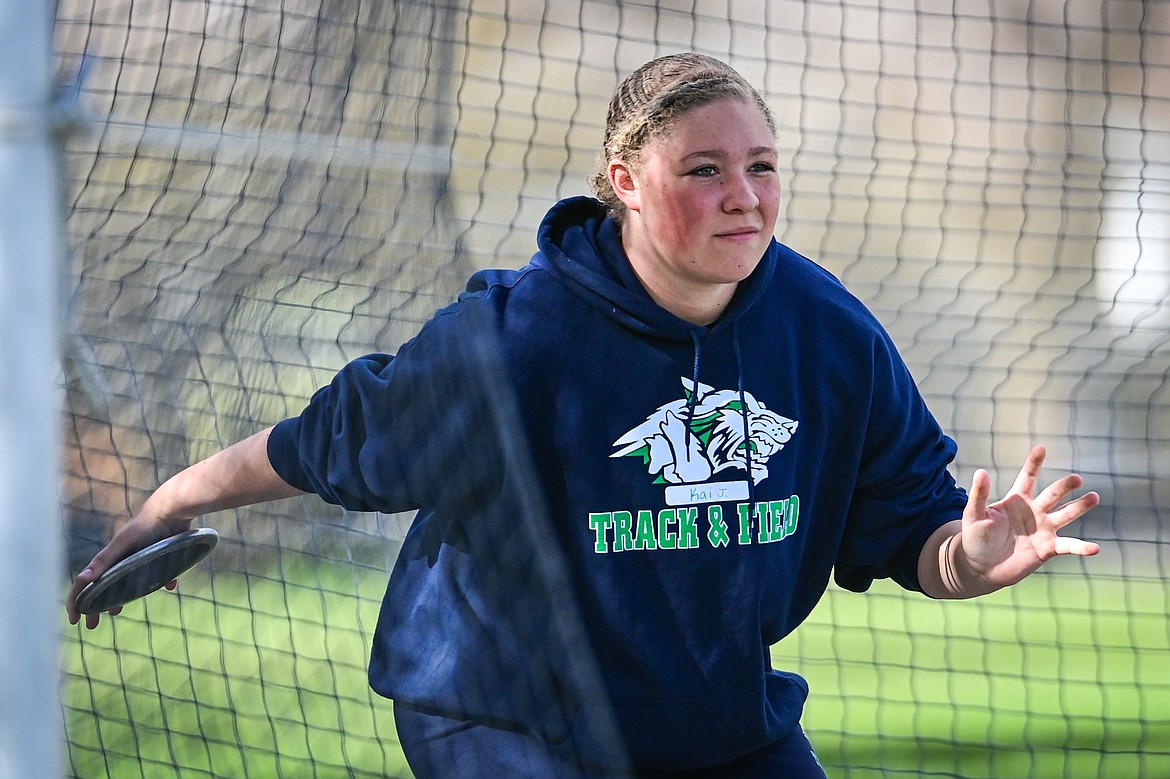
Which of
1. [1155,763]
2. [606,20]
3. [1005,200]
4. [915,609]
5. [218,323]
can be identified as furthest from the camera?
[606,20]

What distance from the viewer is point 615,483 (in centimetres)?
181

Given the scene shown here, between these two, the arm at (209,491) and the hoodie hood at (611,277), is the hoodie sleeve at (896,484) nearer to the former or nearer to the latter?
the hoodie hood at (611,277)

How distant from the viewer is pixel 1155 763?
3.75m

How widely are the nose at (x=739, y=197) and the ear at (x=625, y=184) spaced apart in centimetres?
14

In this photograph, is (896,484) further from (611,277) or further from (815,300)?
(611,277)

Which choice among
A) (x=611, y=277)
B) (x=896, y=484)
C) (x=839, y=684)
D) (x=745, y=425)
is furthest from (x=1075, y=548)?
(x=839, y=684)

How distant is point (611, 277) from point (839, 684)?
9.75 feet

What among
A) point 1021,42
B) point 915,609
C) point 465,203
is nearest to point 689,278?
point 915,609

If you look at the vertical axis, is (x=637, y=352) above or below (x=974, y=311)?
above

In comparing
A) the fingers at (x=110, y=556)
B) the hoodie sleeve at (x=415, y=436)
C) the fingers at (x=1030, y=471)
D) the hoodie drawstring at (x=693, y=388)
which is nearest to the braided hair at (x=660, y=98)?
the hoodie drawstring at (x=693, y=388)

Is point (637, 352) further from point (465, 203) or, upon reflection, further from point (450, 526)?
point (465, 203)

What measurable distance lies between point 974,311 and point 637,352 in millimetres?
7149

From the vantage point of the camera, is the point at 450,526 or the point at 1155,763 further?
the point at 1155,763

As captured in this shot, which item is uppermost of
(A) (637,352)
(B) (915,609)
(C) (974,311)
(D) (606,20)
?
(D) (606,20)
